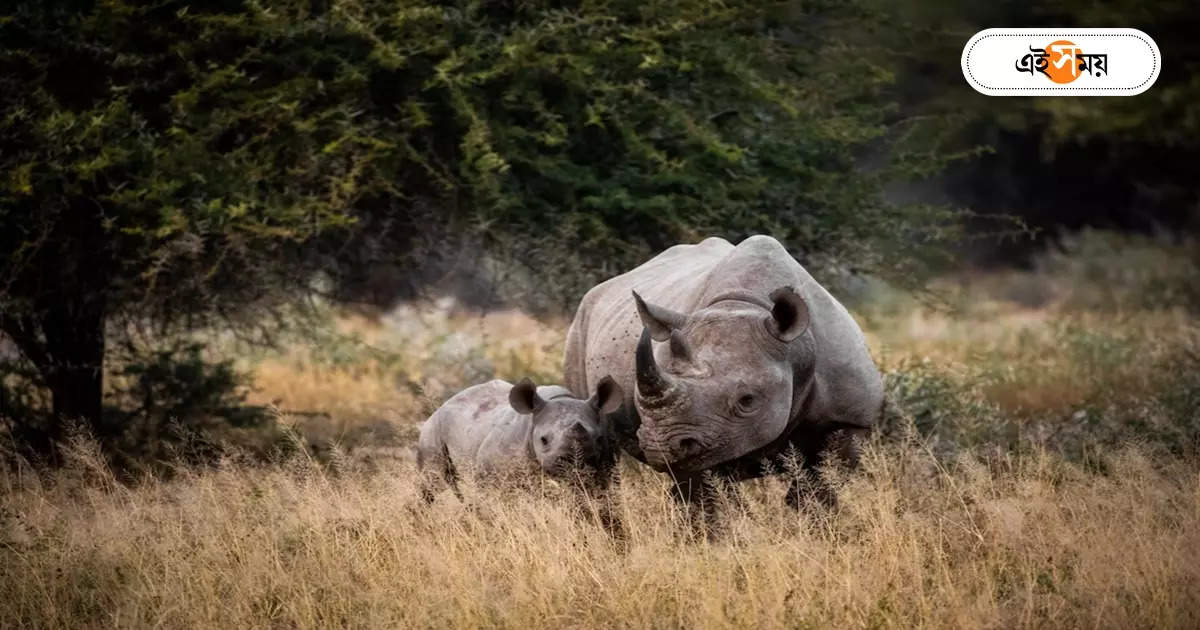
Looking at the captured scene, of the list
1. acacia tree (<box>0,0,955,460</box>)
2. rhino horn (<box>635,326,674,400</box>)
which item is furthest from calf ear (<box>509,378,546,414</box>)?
acacia tree (<box>0,0,955,460</box>)

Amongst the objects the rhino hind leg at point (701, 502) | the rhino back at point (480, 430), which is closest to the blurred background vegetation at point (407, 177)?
the rhino back at point (480, 430)

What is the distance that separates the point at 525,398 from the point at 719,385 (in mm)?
1207

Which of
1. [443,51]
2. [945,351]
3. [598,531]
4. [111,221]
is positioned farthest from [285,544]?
[945,351]

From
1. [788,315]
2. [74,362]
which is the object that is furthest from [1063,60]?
[74,362]

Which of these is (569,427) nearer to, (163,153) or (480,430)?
(480,430)

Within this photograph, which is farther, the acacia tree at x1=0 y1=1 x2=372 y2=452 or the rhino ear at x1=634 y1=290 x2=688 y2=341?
the acacia tree at x1=0 y1=1 x2=372 y2=452

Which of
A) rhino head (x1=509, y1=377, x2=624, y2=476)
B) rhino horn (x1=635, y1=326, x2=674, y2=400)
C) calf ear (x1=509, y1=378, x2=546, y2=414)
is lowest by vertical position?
rhino head (x1=509, y1=377, x2=624, y2=476)

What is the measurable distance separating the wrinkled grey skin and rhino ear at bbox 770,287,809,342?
1017mm

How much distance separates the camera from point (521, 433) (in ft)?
25.5

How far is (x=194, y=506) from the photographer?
7605 millimetres

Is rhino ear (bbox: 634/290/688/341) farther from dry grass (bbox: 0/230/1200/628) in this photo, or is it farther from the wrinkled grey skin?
dry grass (bbox: 0/230/1200/628)

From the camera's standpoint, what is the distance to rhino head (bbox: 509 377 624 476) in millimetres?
7355

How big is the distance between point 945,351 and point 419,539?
10967 millimetres

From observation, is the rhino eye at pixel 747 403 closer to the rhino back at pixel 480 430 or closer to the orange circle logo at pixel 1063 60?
the rhino back at pixel 480 430
